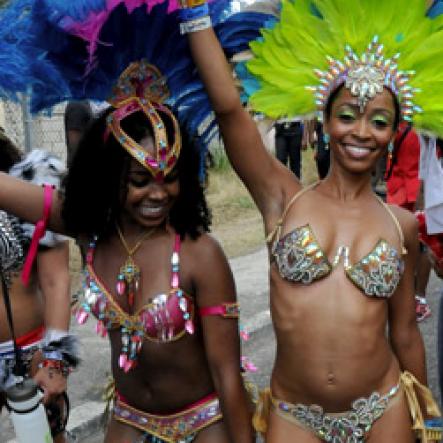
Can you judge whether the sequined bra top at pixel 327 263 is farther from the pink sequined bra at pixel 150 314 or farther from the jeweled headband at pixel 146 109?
the jeweled headband at pixel 146 109

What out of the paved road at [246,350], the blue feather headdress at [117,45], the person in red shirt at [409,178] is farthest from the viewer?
the person in red shirt at [409,178]

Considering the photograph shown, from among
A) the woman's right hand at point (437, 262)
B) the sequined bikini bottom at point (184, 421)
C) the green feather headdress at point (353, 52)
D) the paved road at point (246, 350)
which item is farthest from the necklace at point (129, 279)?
the paved road at point (246, 350)

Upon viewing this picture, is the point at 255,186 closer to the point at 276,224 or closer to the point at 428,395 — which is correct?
the point at 276,224

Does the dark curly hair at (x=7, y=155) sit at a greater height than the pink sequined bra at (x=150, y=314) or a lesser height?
greater

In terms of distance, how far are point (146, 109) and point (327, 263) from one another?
0.81 metres

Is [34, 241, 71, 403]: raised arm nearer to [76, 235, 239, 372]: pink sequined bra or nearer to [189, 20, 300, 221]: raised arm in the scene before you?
[76, 235, 239, 372]: pink sequined bra

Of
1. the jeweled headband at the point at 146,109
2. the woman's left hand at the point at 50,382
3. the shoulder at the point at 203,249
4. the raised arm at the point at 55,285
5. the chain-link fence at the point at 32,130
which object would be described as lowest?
the woman's left hand at the point at 50,382

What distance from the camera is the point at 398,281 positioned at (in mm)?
2549

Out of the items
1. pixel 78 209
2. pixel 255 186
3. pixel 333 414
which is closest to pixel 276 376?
pixel 333 414

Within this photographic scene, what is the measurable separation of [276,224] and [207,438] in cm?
79

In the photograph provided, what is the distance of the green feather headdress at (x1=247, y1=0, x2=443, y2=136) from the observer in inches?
102

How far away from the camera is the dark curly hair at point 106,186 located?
8.39 feet

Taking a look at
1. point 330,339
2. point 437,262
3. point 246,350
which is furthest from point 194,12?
point 246,350

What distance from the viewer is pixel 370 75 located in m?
2.58
